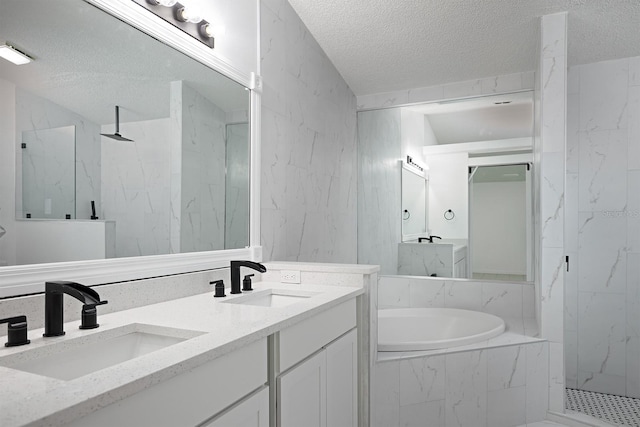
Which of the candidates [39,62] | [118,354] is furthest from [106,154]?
[118,354]

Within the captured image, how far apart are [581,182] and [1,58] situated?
11.8 feet

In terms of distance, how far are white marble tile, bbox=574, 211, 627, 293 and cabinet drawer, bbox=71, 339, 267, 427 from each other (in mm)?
2887

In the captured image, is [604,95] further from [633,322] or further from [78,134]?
[78,134]

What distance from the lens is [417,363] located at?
97.3 inches

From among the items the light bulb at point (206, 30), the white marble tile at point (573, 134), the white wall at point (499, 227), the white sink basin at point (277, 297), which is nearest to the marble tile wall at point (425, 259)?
the white wall at point (499, 227)

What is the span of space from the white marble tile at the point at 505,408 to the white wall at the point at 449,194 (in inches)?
57.9

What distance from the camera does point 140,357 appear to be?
3.39 ft

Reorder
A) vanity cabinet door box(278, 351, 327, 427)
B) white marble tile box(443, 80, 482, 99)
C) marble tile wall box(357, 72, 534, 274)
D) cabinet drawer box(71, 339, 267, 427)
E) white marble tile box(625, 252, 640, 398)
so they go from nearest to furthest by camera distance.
A: cabinet drawer box(71, 339, 267, 427) < vanity cabinet door box(278, 351, 327, 427) < white marble tile box(625, 252, 640, 398) < white marble tile box(443, 80, 482, 99) < marble tile wall box(357, 72, 534, 274)

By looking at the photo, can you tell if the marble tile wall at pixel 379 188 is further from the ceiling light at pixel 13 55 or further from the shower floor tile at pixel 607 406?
the ceiling light at pixel 13 55

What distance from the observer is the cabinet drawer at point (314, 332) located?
1516 mm

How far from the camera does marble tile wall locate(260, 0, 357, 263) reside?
2.71 m

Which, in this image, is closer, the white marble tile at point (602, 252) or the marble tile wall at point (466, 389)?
the marble tile wall at point (466, 389)

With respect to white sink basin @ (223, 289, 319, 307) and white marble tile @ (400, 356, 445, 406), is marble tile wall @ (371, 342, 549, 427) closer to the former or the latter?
white marble tile @ (400, 356, 445, 406)

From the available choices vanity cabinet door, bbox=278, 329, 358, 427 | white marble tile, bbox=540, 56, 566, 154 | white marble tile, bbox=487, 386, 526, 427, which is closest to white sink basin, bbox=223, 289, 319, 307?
vanity cabinet door, bbox=278, 329, 358, 427
